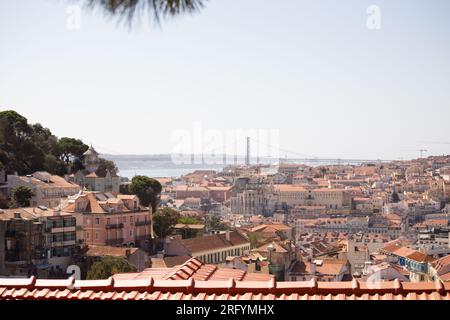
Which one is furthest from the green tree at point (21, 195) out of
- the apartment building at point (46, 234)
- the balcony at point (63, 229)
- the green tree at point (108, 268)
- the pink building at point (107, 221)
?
the green tree at point (108, 268)

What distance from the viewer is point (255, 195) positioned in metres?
38.7

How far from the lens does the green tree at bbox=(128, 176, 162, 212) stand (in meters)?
18.8

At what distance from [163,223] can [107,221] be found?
220 cm

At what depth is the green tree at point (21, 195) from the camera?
1457cm

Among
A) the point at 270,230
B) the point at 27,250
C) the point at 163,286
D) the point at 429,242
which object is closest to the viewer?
the point at 163,286

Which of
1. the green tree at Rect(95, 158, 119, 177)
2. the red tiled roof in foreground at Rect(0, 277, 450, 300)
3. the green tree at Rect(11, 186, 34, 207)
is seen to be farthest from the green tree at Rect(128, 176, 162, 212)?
the red tiled roof in foreground at Rect(0, 277, 450, 300)

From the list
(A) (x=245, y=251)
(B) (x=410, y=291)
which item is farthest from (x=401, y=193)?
(B) (x=410, y=291)

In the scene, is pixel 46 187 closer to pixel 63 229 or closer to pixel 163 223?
pixel 63 229

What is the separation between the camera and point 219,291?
2180 mm

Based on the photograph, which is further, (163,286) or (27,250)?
(27,250)

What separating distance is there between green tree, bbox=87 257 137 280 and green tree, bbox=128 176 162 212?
6268mm

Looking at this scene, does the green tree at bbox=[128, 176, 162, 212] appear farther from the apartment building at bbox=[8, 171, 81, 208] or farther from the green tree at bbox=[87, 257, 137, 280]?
the green tree at bbox=[87, 257, 137, 280]
